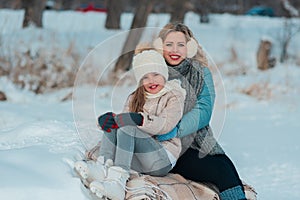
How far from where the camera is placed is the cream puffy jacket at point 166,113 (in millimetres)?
3682

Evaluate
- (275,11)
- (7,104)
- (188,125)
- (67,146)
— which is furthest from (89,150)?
(275,11)

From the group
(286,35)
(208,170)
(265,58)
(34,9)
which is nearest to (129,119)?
(208,170)

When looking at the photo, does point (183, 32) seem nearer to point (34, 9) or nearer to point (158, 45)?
point (158, 45)

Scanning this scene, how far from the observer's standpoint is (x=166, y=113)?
3746 millimetres

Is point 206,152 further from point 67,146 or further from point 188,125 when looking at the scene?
point 67,146

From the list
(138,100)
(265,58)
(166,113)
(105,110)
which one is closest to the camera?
(166,113)

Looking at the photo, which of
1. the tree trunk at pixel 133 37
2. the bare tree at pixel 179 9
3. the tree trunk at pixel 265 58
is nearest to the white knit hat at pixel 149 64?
the tree trunk at pixel 133 37

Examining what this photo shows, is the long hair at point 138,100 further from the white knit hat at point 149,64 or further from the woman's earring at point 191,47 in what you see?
the woman's earring at point 191,47

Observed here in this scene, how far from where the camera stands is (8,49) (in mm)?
10000

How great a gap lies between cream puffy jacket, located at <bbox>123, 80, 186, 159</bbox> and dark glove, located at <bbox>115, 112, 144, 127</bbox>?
34mm

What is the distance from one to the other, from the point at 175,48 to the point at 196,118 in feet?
1.61

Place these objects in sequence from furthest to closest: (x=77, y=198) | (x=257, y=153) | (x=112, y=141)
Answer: (x=257, y=153), (x=112, y=141), (x=77, y=198)

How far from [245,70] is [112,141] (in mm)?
8950

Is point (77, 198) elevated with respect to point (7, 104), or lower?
elevated
